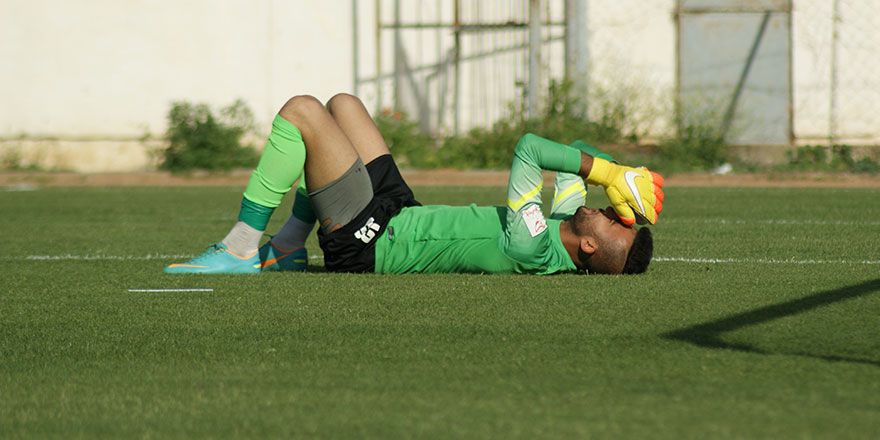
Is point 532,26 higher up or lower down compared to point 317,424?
higher up

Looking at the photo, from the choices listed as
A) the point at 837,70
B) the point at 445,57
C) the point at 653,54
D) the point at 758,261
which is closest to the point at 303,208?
the point at 758,261

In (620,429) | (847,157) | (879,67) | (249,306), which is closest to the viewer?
(620,429)

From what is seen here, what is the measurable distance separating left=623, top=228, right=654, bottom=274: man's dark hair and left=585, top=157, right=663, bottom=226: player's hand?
0.41ft

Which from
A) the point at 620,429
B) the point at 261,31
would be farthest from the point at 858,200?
the point at 261,31

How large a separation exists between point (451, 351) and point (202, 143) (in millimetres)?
10833

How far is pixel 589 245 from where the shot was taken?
4.43 metres

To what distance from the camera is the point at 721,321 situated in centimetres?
347

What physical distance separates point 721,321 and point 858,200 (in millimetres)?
5669

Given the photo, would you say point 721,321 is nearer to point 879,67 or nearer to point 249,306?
point 249,306

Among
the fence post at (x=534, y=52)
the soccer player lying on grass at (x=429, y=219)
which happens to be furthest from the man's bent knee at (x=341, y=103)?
the fence post at (x=534, y=52)

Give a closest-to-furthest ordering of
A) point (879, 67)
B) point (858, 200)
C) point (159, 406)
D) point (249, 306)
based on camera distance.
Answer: point (159, 406) < point (249, 306) < point (858, 200) < point (879, 67)

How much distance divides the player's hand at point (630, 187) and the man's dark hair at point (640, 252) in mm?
124

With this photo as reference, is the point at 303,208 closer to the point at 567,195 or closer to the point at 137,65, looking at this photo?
the point at 567,195

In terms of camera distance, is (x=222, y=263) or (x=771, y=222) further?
(x=771, y=222)
